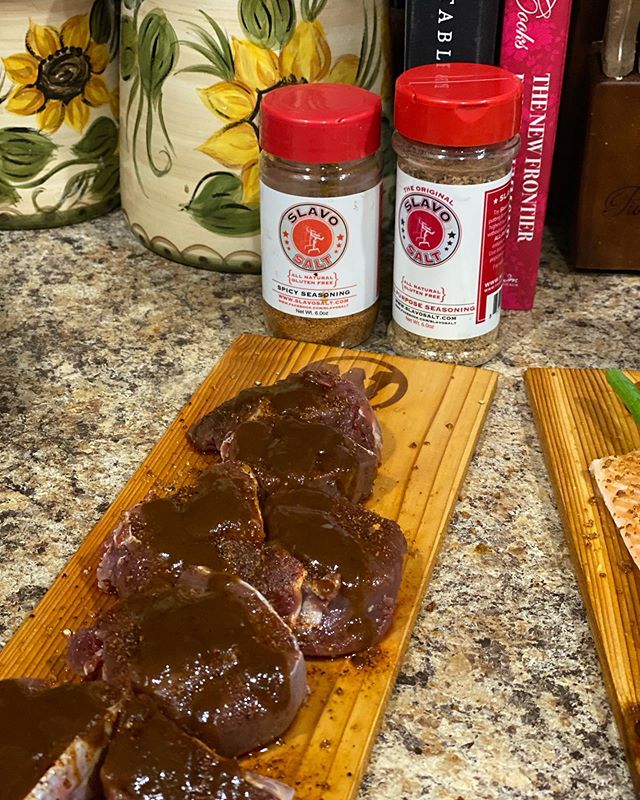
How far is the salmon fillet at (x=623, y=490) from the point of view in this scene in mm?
1007

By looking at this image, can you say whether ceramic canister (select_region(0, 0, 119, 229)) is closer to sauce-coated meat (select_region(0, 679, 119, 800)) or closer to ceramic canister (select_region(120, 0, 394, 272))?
ceramic canister (select_region(120, 0, 394, 272))

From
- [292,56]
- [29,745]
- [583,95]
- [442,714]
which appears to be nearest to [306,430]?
[442,714]

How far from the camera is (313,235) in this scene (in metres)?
1.24

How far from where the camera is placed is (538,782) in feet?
2.63

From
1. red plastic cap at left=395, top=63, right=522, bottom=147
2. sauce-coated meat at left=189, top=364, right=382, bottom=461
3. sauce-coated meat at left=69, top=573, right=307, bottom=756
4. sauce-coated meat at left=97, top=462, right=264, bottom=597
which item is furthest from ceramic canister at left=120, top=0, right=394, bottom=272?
sauce-coated meat at left=69, top=573, right=307, bottom=756

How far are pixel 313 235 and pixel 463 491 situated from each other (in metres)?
0.36

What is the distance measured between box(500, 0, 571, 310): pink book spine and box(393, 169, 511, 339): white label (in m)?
0.12

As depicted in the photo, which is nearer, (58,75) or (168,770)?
(168,770)

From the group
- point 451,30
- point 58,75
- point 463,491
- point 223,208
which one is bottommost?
point 463,491

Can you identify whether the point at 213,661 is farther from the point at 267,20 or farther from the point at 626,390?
the point at 267,20

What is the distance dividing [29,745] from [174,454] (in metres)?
0.46

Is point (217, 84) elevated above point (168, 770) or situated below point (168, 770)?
above

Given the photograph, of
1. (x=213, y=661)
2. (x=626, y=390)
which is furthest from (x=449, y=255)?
(x=213, y=661)

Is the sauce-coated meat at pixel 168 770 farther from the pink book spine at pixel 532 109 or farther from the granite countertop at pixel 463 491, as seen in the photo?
the pink book spine at pixel 532 109
